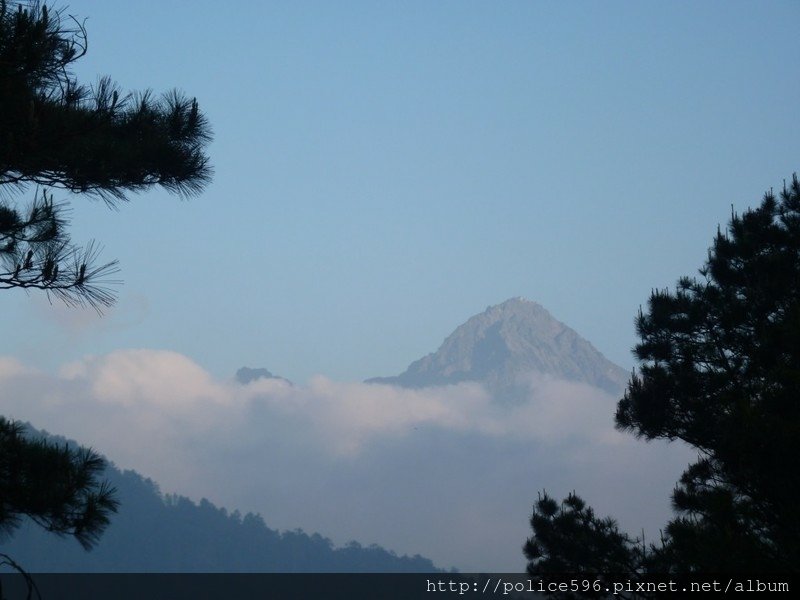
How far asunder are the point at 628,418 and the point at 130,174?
350 inches

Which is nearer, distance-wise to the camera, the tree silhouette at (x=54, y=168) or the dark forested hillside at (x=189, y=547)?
the tree silhouette at (x=54, y=168)

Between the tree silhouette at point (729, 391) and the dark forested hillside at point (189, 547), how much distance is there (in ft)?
298

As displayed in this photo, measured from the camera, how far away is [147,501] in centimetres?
11425

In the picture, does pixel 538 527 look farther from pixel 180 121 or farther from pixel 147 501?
pixel 147 501

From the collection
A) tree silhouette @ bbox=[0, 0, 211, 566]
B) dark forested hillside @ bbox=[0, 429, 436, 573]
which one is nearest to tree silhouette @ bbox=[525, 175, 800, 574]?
tree silhouette @ bbox=[0, 0, 211, 566]

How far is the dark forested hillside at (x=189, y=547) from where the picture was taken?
105 m

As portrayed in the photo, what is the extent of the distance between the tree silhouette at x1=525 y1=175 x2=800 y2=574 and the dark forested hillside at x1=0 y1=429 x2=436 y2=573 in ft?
298

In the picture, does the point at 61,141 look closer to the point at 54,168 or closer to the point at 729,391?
the point at 54,168

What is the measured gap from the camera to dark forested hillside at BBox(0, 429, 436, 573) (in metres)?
105

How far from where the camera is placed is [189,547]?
11175 centimetres

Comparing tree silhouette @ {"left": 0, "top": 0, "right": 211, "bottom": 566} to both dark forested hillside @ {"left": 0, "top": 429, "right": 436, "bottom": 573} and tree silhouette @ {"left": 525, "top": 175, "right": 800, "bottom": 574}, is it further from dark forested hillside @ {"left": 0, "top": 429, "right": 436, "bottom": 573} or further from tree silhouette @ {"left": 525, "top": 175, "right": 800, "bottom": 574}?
dark forested hillside @ {"left": 0, "top": 429, "right": 436, "bottom": 573}

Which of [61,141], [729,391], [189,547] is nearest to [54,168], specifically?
[61,141]

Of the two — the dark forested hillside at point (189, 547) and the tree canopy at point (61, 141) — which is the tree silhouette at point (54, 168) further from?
the dark forested hillside at point (189, 547)

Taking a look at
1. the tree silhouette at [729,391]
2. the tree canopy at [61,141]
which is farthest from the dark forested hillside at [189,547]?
the tree canopy at [61,141]
